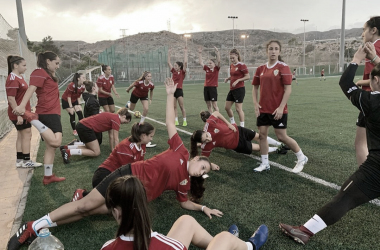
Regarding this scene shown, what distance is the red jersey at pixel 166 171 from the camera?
3.03m

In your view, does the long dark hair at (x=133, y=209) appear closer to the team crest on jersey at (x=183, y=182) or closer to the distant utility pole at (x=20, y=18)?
the team crest on jersey at (x=183, y=182)

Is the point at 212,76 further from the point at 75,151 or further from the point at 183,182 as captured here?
the point at 183,182

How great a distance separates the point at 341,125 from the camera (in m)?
8.27

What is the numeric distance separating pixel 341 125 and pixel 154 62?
50565 mm

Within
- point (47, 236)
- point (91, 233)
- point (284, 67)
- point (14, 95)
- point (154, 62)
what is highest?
point (154, 62)

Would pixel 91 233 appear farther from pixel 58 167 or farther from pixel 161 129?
pixel 161 129

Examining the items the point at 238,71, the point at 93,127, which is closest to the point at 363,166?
the point at 93,127

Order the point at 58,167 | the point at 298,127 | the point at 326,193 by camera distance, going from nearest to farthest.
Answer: the point at 326,193 → the point at 58,167 → the point at 298,127

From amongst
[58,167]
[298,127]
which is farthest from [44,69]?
[298,127]

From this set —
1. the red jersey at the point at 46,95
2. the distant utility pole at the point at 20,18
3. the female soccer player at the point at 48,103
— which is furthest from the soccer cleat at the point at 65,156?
the distant utility pole at the point at 20,18

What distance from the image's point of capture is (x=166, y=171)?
10.0 feet

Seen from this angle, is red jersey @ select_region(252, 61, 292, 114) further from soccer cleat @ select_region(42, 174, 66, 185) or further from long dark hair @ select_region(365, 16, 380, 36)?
soccer cleat @ select_region(42, 174, 66, 185)

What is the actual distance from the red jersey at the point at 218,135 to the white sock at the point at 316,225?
243 centimetres

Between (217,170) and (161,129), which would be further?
(161,129)
